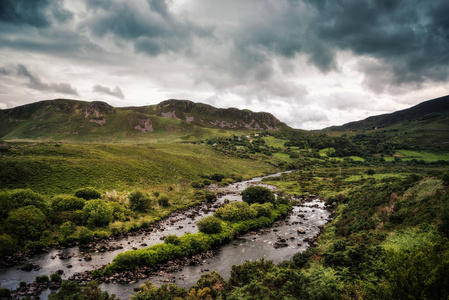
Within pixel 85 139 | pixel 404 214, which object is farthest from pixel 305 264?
pixel 85 139

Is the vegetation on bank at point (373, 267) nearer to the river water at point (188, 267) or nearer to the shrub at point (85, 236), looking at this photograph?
the river water at point (188, 267)

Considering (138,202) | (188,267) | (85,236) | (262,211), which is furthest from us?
(262,211)

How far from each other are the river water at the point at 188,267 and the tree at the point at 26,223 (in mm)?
4228

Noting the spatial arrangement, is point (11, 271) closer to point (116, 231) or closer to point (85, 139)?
point (116, 231)

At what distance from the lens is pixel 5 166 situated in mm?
46844

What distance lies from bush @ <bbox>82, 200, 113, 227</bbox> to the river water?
5.29m

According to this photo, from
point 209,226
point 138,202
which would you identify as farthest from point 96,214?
point 209,226

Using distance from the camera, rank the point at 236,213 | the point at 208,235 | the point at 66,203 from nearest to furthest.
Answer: the point at 208,235, the point at 66,203, the point at 236,213

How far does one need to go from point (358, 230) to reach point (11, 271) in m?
46.6

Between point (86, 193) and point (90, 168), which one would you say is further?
point (90, 168)

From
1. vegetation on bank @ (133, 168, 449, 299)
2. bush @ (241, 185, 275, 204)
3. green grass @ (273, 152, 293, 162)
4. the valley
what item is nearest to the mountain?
green grass @ (273, 152, 293, 162)

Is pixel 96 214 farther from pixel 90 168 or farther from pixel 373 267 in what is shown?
pixel 373 267

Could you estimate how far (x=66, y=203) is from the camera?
36906 mm

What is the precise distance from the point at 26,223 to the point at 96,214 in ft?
→ 28.9
